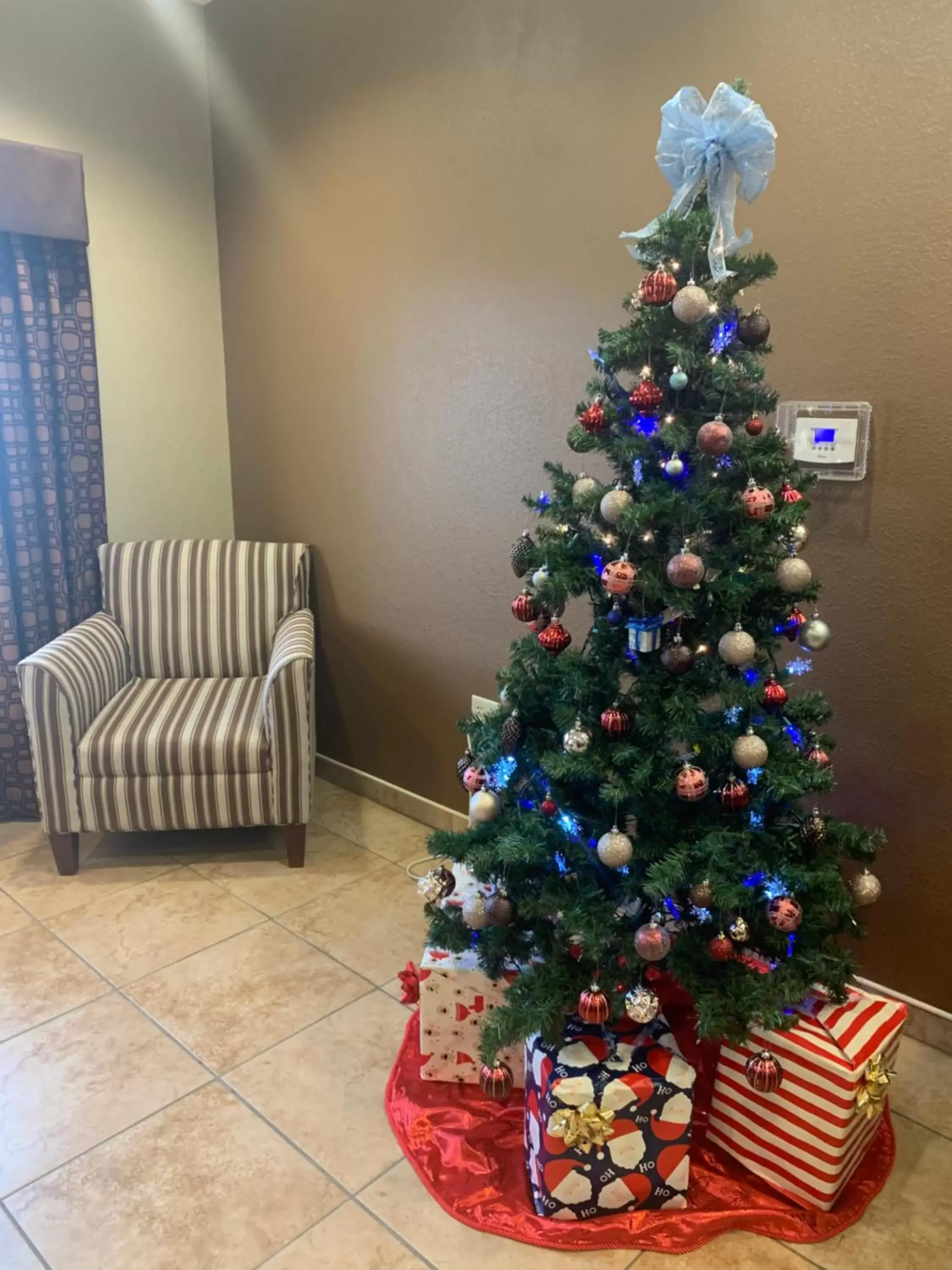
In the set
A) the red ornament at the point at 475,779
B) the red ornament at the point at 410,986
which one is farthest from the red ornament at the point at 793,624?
the red ornament at the point at 410,986

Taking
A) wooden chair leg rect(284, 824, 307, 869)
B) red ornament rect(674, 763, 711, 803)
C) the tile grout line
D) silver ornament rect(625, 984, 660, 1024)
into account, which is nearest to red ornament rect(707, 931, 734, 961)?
silver ornament rect(625, 984, 660, 1024)

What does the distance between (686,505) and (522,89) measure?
142cm

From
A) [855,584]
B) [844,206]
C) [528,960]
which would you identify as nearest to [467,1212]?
[528,960]

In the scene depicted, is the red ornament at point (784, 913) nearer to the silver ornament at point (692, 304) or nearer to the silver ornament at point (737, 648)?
the silver ornament at point (737, 648)

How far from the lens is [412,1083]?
1833 mm

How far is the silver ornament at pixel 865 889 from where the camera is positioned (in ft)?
5.43

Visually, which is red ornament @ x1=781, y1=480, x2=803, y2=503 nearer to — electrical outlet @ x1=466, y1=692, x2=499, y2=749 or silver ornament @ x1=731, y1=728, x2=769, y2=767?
silver ornament @ x1=731, y1=728, x2=769, y2=767

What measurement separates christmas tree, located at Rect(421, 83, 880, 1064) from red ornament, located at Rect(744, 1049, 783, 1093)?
2.0 inches

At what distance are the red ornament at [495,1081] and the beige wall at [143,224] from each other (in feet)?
7.88

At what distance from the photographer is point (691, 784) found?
148 centimetres

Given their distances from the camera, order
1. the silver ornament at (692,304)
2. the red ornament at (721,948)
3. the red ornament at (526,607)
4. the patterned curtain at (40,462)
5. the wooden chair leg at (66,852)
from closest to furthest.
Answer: the silver ornament at (692,304) < the red ornament at (721,948) < the red ornament at (526,607) < the wooden chair leg at (66,852) < the patterned curtain at (40,462)

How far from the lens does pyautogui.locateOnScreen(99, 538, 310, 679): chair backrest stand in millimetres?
3031

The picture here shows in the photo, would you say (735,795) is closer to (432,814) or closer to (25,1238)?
(25,1238)

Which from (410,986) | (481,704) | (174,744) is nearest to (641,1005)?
(410,986)
